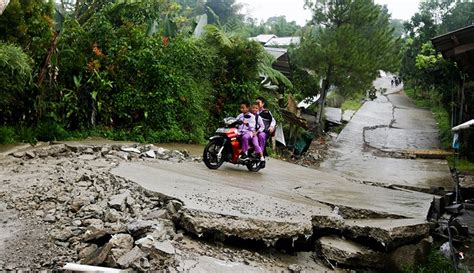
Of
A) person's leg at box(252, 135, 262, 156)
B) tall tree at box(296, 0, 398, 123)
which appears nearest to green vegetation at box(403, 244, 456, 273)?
person's leg at box(252, 135, 262, 156)

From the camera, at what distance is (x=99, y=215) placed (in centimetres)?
437

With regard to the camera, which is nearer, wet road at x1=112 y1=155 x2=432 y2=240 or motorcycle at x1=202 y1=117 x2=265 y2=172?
wet road at x1=112 y1=155 x2=432 y2=240

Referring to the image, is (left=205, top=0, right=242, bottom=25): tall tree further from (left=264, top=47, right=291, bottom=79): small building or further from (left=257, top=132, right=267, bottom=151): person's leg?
(left=257, top=132, right=267, bottom=151): person's leg

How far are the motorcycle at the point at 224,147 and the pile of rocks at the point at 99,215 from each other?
1.94 m

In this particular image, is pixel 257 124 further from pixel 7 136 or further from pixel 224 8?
pixel 224 8

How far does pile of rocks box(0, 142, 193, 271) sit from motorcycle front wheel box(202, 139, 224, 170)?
6.10 ft

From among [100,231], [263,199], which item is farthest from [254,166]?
[100,231]

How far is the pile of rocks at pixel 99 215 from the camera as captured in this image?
3539mm

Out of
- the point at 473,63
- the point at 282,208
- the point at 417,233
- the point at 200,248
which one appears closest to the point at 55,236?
the point at 200,248

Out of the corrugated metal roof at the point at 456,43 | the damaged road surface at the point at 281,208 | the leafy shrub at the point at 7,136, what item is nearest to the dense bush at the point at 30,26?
the leafy shrub at the point at 7,136

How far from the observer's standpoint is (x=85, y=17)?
11.4 meters

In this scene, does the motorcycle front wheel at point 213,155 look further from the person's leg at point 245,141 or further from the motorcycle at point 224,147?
the person's leg at point 245,141

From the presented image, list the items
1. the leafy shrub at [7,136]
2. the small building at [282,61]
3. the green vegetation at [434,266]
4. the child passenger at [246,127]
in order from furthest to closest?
the small building at [282,61], the leafy shrub at [7,136], the child passenger at [246,127], the green vegetation at [434,266]

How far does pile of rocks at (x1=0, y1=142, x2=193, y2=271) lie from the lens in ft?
11.6
